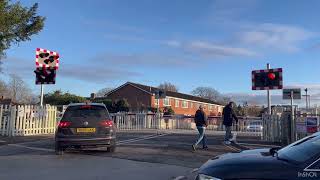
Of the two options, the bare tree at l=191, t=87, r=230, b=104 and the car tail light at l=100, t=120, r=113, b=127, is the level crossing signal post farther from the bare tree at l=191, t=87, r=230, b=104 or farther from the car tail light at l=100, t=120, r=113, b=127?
the bare tree at l=191, t=87, r=230, b=104

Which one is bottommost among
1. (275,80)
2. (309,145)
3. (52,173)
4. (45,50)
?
(52,173)

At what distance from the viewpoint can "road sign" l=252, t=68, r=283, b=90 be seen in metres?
21.8

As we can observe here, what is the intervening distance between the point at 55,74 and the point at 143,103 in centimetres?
5165

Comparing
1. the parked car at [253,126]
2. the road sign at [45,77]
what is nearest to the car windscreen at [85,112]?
the road sign at [45,77]

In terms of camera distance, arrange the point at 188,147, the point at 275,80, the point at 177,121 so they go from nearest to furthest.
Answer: the point at 188,147, the point at 275,80, the point at 177,121

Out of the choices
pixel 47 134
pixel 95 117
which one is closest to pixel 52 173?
pixel 95 117

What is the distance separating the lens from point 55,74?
24.4m

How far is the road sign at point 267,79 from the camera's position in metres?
21.8

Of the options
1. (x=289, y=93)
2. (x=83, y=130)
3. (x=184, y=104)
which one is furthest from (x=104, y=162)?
(x=184, y=104)

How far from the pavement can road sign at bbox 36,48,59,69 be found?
6.39 m

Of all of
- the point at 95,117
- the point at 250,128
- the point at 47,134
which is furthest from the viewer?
the point at 250,128

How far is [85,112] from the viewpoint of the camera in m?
16.1

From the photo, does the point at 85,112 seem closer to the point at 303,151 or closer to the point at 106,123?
the point at 106,123

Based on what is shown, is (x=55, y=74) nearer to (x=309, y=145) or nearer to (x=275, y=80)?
(x=275, y=80)
